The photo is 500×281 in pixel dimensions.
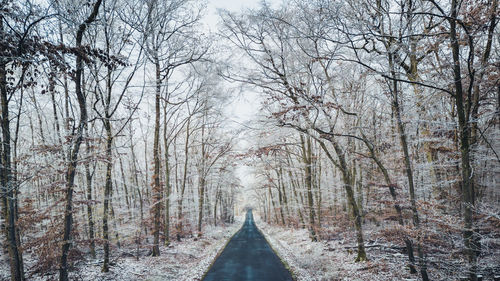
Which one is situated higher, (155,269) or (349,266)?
(155,269)

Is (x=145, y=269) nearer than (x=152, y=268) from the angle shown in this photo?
Yes

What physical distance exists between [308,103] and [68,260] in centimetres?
871

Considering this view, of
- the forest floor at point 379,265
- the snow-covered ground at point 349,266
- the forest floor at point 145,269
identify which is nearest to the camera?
the forest floor at point 379,265

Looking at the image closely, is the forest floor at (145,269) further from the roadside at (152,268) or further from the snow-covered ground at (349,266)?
the snow-covered ground at (349,266)

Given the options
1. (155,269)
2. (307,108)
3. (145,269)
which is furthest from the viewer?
(145,269)

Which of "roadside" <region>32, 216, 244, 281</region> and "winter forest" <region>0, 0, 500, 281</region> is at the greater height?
"winter forest" <region>0, 0, 500, 281</region>

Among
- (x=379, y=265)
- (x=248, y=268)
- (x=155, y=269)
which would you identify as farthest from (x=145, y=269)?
(x=379, y=265)

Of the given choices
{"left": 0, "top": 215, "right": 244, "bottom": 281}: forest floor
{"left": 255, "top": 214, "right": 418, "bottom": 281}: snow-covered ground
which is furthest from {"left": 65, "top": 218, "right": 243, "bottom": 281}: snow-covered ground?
{"left": 255, "top": 214, "right": 418, "bottom": 281}: snow-covered ground

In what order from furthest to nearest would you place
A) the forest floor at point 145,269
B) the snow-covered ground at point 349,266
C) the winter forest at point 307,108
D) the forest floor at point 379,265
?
the forest floor at point 145,269
the snow-covered ground at point 349,266
the forest floor at point 379,265
the winter forest at point 307,108

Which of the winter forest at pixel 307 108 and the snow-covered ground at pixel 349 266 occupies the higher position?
the winter forest at pixel 307 108

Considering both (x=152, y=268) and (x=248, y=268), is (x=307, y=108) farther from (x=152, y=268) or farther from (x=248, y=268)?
(x=152, y=268)

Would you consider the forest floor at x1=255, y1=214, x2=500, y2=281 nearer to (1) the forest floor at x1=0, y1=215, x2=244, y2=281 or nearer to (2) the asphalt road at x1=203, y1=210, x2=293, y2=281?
(2) the asphalt road at x1=203, y1=210, x2=293, y2=281

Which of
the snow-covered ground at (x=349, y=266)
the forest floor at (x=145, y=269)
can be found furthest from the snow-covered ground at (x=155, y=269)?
the snow-covered ground at (x=349, y=266)

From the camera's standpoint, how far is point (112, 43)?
356 inches
